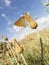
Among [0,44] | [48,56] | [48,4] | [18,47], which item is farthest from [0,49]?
[48,56]

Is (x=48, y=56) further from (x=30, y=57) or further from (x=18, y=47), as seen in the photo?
(x=18, y=47)

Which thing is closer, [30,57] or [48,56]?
[48,56]

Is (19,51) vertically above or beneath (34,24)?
beneath

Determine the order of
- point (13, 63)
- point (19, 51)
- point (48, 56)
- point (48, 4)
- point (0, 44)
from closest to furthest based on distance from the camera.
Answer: point (19, 51)
point (48, 4)
point (0, 44)
point (48, 56)
point (13, 63)

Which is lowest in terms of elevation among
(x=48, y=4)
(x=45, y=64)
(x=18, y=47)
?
(x=45, y=64)

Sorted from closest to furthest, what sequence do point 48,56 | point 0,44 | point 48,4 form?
point 48,4, point 0,44, point 48,56

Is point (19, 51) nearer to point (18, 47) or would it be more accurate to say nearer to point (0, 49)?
point (18, 47)

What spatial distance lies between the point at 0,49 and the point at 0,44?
0.19 meters

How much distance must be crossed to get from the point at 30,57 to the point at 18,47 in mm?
2863

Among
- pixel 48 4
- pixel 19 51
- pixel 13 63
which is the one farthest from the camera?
pixel 13 63

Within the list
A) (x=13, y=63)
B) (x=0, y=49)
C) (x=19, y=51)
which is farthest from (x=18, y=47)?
(x=13, y=63)

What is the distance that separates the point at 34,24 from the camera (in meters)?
2.18

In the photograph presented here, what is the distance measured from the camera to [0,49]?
244 centimetres

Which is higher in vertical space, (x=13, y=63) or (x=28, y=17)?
(x=28, y=17)
